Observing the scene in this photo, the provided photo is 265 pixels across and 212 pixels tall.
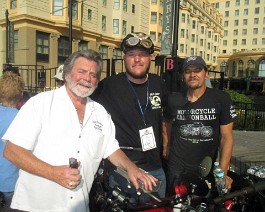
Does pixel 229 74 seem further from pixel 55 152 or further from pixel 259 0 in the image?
pixel 55 152

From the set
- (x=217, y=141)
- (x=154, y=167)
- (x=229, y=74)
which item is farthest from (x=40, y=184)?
(x=229, y=74)

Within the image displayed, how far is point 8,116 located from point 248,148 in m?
7.79

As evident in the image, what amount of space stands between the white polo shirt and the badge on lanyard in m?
0.88

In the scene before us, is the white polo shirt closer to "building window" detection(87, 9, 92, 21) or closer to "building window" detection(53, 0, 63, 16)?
"building window" detection(53, 0, 63, 16)

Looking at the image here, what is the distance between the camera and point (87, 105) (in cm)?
268

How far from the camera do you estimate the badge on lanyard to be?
11.1ft

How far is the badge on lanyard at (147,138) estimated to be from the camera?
11.1 feet

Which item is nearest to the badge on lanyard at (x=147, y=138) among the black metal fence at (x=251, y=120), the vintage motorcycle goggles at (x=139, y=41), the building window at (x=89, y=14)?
the vintage motorcycle goggles at (x=139, y=41)

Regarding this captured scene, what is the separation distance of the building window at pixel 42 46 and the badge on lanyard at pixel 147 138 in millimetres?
29707

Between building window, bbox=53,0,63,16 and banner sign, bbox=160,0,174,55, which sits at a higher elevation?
building window, bbox=53,0,63,16

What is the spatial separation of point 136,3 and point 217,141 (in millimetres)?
42084

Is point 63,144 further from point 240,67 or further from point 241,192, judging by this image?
point 240,67

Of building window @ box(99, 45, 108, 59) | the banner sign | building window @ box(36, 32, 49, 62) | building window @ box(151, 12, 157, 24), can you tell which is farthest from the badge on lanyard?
building window @ box(151, 12, 157, 24)

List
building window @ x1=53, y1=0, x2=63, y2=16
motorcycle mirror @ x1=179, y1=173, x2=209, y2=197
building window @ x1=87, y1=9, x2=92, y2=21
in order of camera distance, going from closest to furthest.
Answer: motorcycle mirror @ x1=179, y1=173, x2=209, y2=197, building window @ x1=53, y1=0, x2=63, y2=16, building window @ x1=87, y1=9, x2=92, y2=21
